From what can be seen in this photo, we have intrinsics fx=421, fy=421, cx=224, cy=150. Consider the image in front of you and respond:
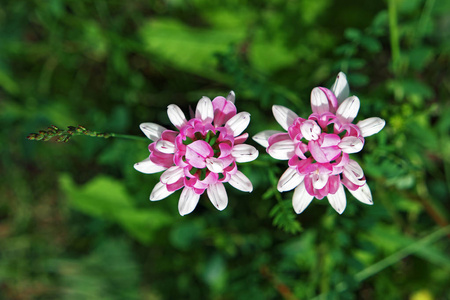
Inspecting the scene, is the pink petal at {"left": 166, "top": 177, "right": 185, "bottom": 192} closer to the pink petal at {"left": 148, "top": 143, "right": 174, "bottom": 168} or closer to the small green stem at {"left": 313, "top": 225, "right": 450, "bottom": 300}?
the pink petal at {"left": 148, "top": 143, "right": 174, "bottom": 168}

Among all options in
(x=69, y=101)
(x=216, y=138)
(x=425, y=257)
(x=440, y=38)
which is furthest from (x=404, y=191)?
(x=69, y=101)

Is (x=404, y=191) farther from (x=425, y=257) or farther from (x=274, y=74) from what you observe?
(x=274, y=74)

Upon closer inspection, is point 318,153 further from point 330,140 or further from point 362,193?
point 362,193

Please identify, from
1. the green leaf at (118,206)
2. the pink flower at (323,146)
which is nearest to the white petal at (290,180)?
the pink flower at (323,146)

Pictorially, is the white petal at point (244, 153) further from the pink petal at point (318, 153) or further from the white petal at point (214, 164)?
the pink petal at point (318, 153)

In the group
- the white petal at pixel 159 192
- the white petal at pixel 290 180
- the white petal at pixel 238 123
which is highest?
the white petal at pixel 238 123

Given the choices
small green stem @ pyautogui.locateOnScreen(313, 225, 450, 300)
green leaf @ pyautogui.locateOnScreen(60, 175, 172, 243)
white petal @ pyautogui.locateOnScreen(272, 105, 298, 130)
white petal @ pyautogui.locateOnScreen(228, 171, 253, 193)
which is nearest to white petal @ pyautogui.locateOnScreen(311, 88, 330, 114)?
white petal @ pyautogui.locateOnScreen(272, 105, 298, 130)
